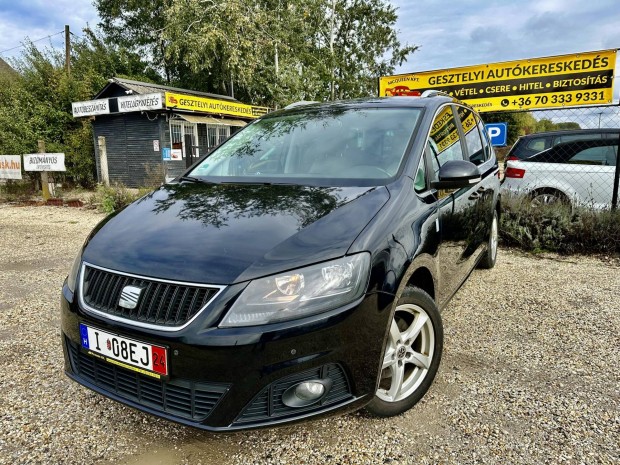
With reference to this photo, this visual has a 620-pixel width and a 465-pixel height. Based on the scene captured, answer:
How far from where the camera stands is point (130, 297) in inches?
70.9

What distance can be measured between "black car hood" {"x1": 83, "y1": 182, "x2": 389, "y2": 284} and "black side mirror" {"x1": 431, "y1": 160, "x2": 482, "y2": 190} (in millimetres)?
501

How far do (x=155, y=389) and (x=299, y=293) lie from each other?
2.38 ft

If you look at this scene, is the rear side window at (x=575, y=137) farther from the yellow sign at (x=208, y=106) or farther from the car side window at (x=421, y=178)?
the yellow sign at (x=208, y=106)

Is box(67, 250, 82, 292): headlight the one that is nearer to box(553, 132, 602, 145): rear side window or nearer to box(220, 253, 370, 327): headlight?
box(220, 253, 370, 327): headlight

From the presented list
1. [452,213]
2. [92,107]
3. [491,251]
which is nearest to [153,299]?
[452,213]

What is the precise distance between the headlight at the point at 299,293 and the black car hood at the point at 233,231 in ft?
0.15

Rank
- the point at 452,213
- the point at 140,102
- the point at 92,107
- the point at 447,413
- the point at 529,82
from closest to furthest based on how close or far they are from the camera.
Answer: the point at 447,413
the point at 452,213
the point at 529,82
the point at 140,102
the point at 92,107

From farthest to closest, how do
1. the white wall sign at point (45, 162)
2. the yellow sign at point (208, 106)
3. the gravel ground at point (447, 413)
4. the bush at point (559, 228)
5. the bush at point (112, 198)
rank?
the yellow sign at point (208, 106)
the white wall sign at point (45, 162)
the bush at point (112, 198)
the bush at point (559, 228)
the gravel ground at point (447, 413)

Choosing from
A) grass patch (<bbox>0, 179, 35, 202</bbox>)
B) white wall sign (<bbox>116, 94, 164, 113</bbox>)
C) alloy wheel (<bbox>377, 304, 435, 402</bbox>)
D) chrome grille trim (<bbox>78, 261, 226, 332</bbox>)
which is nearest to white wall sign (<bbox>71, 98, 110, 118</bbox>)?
white wall sign (<bbox>116, 94, 164, 113</bbox>)

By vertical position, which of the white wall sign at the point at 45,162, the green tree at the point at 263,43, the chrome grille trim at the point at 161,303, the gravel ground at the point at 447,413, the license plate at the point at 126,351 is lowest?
the gravel ground at the point at 447,413

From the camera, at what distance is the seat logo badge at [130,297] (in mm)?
1784

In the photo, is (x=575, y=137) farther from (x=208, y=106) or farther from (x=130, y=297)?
(x=208, y=106)

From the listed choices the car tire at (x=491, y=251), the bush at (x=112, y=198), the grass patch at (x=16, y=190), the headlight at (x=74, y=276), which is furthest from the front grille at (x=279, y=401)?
the grass patch at (x=16, y=190)

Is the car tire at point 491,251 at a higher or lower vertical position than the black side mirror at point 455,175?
lower
